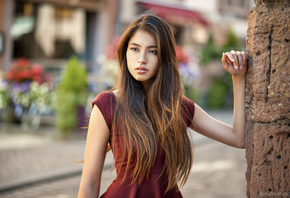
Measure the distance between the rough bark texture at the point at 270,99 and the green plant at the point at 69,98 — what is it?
6.65 meters

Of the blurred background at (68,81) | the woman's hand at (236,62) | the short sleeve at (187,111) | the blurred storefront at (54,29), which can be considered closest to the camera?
the woman's hand at (236,62)

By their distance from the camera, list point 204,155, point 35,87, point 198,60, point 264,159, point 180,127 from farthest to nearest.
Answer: point 198,60
point 35,87
point 204,155
point 180,127
point 264,159

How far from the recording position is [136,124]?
1834mm

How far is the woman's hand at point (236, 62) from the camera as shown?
1817 millimetres

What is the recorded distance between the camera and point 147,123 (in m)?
1.88

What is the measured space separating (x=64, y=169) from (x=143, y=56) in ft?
14.6

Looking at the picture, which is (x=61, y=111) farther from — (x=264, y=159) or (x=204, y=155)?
(x=264, y=159)

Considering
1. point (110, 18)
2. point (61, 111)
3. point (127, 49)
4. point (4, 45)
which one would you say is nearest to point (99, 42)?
point (110, 18)

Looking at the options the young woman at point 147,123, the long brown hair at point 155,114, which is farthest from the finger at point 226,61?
the long brown hair at point 155,114

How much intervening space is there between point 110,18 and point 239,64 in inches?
500

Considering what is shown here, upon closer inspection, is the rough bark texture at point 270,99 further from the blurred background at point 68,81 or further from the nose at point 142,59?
the blurred background at point 68,81

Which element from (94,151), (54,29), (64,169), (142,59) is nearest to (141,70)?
(142,59)

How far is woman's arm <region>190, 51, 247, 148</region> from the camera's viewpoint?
1.83 meters

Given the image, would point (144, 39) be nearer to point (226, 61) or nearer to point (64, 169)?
point (226, 61)
